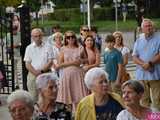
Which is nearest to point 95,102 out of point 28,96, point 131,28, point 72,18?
point 28,96

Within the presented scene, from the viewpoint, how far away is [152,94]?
11.4 m

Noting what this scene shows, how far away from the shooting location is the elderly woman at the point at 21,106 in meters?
5.07

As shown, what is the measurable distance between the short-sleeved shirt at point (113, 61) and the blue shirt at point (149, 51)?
60 centimetres

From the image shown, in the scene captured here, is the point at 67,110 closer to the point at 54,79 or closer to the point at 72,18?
the point at 54,79

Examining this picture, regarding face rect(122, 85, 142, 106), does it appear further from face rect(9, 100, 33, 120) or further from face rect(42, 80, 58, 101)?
face rect(9, 100, 33, 120)

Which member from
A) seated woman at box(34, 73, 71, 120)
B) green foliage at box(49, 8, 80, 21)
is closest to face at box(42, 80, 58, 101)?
seated woman at box(34, 73, 71, 120)

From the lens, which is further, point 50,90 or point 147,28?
point 147,28

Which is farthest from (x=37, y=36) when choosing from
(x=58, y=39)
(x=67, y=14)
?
(x=67, y=14)

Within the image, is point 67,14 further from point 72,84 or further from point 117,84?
point 72,84

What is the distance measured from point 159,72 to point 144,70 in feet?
0.88

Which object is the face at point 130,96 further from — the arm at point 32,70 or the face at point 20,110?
the arm at point 32,70

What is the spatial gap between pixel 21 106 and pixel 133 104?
1.17 metres

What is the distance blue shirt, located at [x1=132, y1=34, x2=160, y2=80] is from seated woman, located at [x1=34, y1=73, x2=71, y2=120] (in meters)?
5.35

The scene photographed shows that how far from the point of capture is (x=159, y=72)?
11.4 metres
